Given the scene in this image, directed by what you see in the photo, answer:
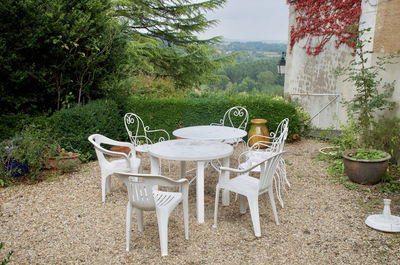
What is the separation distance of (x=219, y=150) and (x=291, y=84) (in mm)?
7492

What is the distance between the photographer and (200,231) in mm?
2930

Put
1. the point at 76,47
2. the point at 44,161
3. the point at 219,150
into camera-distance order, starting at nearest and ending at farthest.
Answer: the point at 219,150, the point at 44,161, the point at 76,47

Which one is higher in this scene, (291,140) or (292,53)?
(292,53)

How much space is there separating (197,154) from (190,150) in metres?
0.20

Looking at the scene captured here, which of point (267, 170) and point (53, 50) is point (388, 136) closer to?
point (267, 170)

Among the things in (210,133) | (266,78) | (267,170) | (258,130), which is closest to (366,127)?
(258,130)

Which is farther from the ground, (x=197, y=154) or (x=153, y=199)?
(x=197, y=154)

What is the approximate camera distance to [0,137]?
4902 millimetres

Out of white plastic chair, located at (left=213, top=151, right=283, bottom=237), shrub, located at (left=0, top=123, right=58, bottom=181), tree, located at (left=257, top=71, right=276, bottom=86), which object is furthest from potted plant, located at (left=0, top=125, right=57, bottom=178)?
tree, located at (left=257, top=71, right=276, bottom=86)

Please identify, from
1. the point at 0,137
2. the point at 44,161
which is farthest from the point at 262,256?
the point at 0,137

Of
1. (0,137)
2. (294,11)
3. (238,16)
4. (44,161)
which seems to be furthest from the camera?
(238,16)

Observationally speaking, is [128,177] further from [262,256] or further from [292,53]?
[292,53]

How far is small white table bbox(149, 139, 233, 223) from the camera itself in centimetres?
305

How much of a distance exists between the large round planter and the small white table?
191cm
